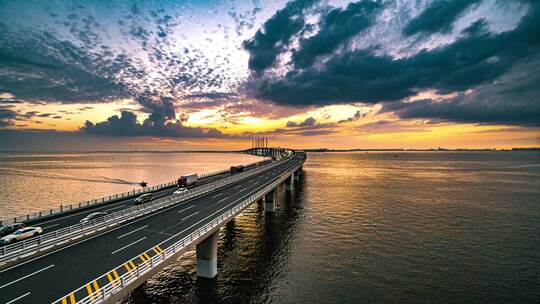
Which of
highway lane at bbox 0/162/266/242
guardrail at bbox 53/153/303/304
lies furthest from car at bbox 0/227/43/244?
guardrail at bbox 53/153/303/304

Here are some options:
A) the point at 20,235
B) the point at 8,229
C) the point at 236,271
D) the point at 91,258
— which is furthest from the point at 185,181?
the point at 91,258

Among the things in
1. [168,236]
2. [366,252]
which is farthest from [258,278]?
[366,252]

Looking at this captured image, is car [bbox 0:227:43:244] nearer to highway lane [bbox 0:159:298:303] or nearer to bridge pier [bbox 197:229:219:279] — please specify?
highway lane [bbox 0:159:298:303]

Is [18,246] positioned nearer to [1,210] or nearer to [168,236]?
[168,236]

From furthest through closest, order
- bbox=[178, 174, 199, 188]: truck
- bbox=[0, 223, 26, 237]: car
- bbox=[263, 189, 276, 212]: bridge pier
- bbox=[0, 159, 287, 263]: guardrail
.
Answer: bbox=[263, 189, 276, 212]: bridge pier, bbox=[178, 174, 199, 188]: truck, bbox=[0, 223, 26, 237]: car, bbox=[0, 159, 287, 263]: guardrail

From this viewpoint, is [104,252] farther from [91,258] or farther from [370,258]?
[370,258]

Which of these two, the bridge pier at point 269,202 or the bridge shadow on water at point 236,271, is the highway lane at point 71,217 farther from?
the bridge pier at point 269,202

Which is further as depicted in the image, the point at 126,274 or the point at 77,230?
the point at 77,230
